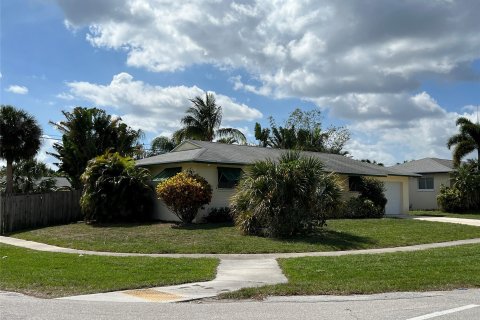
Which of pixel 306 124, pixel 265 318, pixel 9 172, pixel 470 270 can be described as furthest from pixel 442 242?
pixel 306 124

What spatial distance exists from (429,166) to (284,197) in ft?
81.7

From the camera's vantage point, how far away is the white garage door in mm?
29453

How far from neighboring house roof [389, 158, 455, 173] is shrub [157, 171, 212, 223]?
64.6 feet

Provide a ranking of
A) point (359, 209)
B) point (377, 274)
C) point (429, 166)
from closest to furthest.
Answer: point (377, 274), point (359, 209), point (429, 166)

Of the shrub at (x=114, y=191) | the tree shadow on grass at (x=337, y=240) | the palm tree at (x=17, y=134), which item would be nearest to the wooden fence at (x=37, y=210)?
the shrub at (x=114, y=191)

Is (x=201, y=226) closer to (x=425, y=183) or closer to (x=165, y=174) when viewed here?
(x=165, y=174)

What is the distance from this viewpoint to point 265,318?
7.04m

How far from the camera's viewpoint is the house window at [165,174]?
2273cm

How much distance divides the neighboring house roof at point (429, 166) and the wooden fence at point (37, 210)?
862 inches

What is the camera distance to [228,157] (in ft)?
76.1

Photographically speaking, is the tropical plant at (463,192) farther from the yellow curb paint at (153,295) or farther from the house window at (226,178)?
the yellow curb paint at (153,295)

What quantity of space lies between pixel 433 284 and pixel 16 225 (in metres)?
19.1

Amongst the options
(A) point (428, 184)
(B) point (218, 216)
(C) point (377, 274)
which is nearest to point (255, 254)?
Answer: (C) point (377, 274)

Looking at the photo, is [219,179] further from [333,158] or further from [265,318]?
[265,318]
